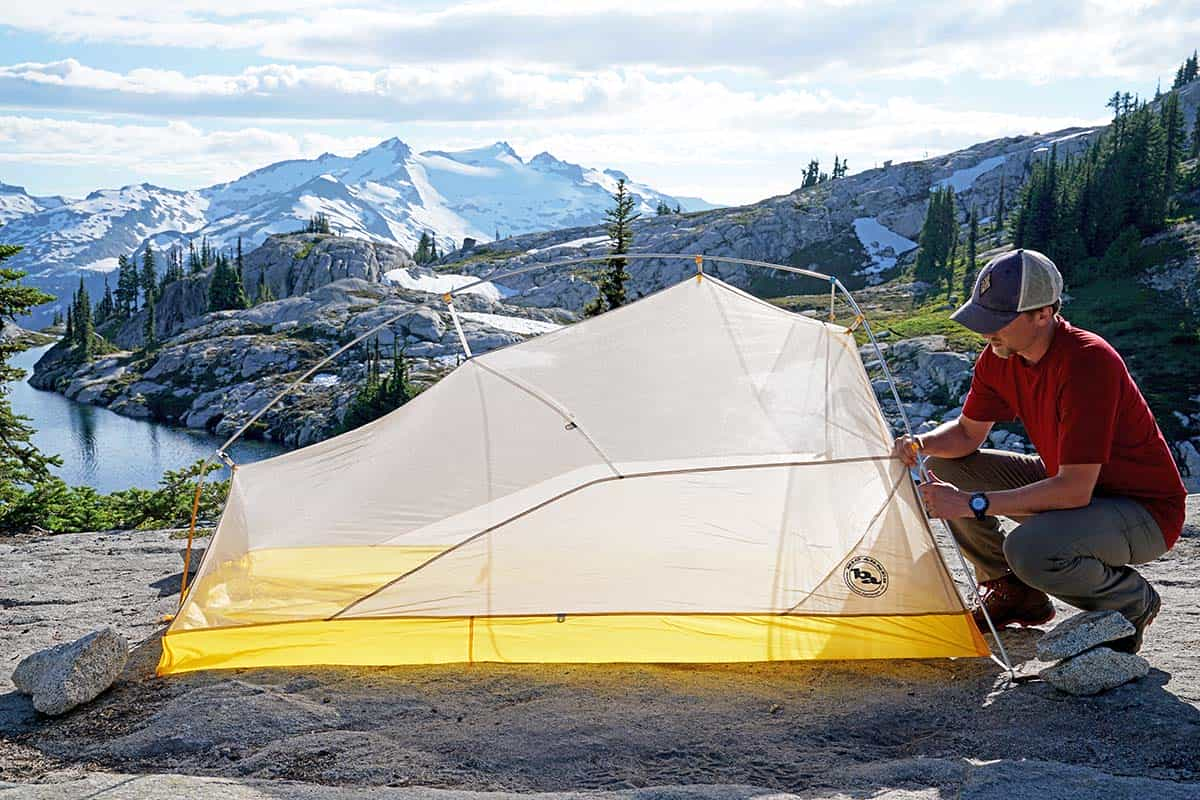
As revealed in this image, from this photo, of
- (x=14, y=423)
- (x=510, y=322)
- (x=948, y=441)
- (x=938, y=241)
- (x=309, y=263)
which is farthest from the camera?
(x=309, y=263)

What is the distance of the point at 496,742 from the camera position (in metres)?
5.74

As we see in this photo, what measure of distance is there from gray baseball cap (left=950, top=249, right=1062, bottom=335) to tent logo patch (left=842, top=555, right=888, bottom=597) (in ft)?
6.10

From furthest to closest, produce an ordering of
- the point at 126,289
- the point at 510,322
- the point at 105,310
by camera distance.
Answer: the point at 105,310 → the point at 126,289 → the point at 510,322

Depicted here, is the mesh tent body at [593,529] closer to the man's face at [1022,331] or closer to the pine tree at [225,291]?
the man's face at [1022,331]

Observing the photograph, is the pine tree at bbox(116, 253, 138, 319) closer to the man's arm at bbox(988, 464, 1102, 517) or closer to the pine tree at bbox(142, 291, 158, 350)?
the pine tree at bbox(142, 291, 158, 350)

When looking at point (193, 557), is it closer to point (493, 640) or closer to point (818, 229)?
point (493, 640)

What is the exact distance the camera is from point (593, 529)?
720 centimetres

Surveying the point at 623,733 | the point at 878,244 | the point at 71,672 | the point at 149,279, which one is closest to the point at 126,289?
the point at 149,279

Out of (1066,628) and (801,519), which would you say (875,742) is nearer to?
(1066,628)

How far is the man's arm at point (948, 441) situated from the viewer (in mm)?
6906

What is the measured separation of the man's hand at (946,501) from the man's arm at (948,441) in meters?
0.71

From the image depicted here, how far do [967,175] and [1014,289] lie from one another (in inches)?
6565

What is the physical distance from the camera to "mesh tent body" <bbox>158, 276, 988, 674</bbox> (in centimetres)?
690

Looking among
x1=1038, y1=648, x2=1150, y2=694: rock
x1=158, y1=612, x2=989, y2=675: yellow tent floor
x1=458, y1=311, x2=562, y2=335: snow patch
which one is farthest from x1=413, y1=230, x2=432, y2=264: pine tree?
x1=1038, y1=648, x2=1150, y2=694: rock
